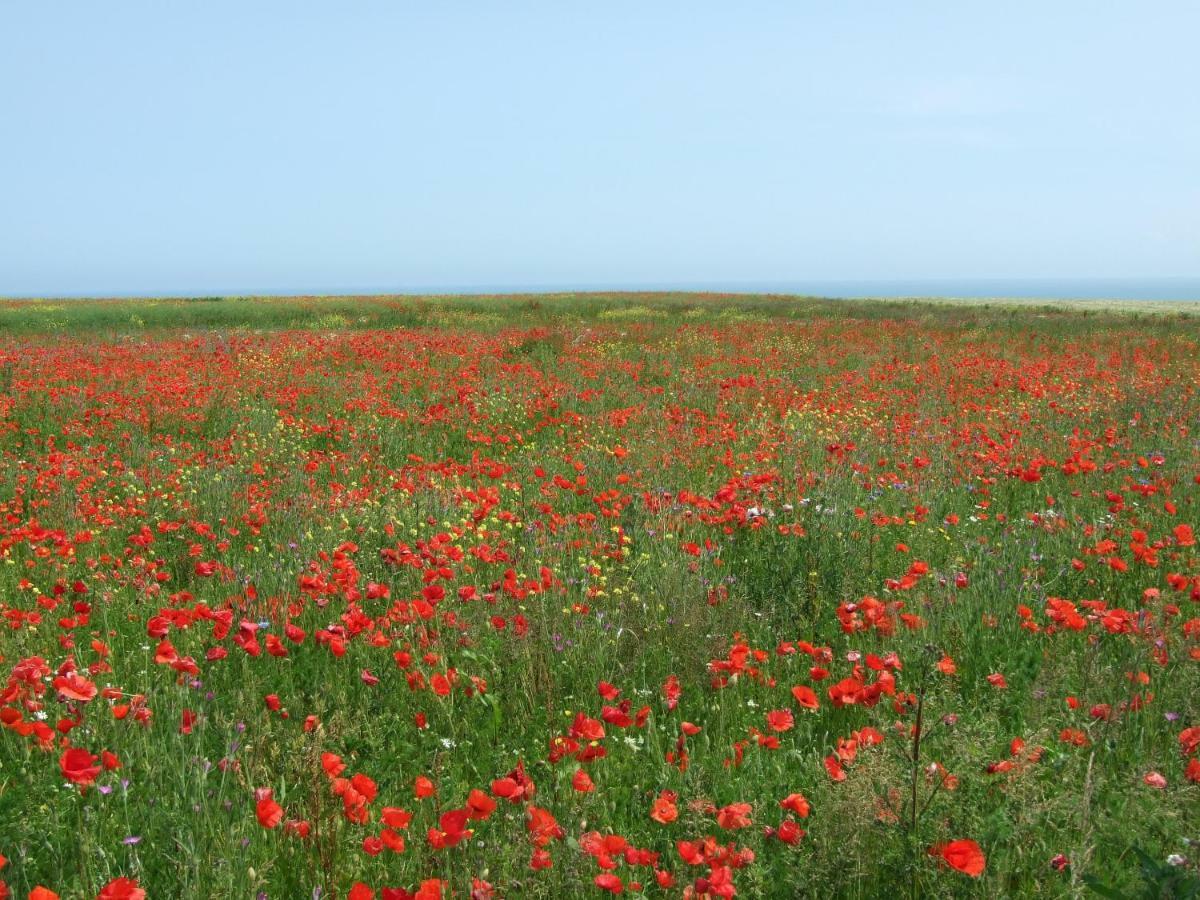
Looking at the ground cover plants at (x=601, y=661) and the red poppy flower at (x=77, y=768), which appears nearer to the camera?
the red poppy flower at (x=77, y=768)

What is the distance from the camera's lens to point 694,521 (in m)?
5.23

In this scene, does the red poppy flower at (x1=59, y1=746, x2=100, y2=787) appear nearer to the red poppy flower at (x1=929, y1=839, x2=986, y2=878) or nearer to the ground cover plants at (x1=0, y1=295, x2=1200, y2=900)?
the ground cover plants at (x1=0, y1=295, x2=1200, y2=900)

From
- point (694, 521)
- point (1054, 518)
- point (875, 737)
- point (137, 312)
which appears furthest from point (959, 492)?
point (137, 312)

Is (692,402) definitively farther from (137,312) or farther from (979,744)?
(137,312)

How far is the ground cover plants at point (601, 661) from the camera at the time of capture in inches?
88.9

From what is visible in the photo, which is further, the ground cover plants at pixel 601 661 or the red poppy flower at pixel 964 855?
the ground cover plants at pixel 601 661

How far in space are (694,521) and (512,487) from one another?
1.54 m

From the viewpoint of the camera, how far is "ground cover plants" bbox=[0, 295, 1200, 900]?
226 cm

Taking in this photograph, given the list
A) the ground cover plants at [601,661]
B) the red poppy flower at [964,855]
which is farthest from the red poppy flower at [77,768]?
the red poppy flower at [964,855]

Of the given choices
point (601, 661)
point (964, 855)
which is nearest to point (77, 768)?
point (601, 661)

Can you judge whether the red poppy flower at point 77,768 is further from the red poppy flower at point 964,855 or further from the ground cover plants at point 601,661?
the red poppy flower at point 964,855

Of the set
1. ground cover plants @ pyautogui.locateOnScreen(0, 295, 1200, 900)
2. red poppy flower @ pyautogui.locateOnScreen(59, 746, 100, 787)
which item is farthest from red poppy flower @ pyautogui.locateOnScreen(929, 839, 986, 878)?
red poppy flower @ pyautogui.locateOnScreen(59, 746, 100, 787)

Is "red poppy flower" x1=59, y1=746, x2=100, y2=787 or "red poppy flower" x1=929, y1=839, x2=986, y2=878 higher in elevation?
"red poppy flower" x1=59, y1=746, x2=100, y2=787

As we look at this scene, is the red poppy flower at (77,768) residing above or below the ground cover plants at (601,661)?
above
